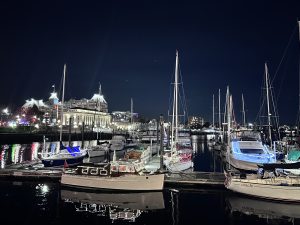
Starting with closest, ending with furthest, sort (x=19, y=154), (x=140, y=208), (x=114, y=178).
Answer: (x=140, y=208) < (x=114, y=178) < (x=19, y=154)

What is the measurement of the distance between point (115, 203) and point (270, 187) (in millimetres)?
11216

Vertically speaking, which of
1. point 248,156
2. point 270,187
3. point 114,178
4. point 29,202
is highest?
point 248,156

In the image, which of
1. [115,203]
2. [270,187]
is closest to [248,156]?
[270,187]

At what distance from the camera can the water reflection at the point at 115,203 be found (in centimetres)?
1896

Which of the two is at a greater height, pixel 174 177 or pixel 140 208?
pixel 174 177

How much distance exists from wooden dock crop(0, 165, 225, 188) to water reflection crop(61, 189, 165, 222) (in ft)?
9.62

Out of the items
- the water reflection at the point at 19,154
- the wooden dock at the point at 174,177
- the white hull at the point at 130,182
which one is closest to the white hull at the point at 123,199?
the white hull at the point at 130,182

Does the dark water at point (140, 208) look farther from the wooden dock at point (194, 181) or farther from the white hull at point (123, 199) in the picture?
the wooden dock at point (194, 181)

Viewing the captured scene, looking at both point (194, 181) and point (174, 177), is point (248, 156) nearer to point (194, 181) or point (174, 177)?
point (194, 181)

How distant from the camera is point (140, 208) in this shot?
20.0 metres

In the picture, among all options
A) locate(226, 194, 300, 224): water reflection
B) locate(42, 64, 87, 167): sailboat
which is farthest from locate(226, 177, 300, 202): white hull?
locate(42, 64, 87, 167): sailboat

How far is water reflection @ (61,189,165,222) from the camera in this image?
19.0m

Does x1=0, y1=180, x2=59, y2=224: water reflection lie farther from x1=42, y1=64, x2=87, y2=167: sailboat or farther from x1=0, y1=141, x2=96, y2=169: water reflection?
x1=0, y1=141, x2=96, y2=169: water reflection

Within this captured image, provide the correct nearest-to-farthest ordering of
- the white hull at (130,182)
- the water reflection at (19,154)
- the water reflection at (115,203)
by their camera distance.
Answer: the water reflection at (115,203) → the white hull at (130,182) → the water reflection at (19,154)
